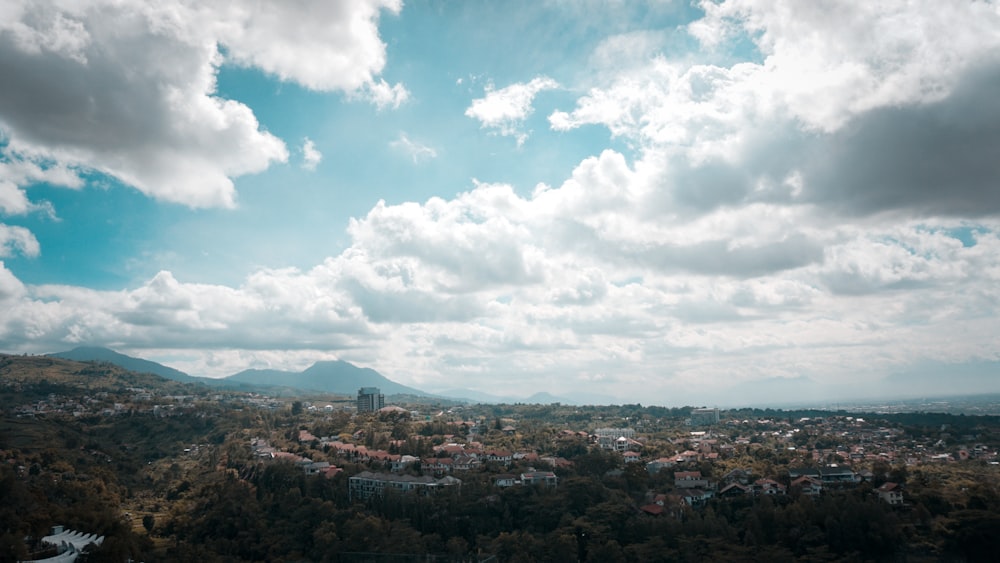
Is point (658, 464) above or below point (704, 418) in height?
above

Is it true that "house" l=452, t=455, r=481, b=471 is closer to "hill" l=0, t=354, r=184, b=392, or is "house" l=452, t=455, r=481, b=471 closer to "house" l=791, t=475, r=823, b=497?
"house" l=791, t=475, r=823, b=497

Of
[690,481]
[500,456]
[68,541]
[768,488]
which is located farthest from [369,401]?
[768,488]

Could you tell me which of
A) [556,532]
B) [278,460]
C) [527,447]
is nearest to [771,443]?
[527,447]

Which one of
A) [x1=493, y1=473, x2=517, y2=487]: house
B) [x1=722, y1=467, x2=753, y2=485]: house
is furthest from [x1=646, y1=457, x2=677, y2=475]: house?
[x1=493, y1=473, x2=517, y2=487]: house

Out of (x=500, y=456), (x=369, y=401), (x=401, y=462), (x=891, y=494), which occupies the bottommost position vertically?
(x=401, y=462)

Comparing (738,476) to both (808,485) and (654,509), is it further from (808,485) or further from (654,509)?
(654,509)

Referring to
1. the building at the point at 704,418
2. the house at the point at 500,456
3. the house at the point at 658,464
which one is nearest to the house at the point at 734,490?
the house at the point at 658,464

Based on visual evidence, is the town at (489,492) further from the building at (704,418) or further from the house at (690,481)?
the building at (704,418)

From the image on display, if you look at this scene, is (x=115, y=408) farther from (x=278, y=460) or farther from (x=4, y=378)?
(x=278, y=460)
